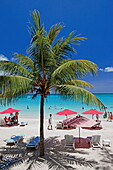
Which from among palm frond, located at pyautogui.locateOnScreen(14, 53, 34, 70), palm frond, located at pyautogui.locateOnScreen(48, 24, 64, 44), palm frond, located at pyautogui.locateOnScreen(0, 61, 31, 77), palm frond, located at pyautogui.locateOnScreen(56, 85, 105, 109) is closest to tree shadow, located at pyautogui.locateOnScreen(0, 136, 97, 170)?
palm frond, located at pyautogui.locateOnScreen(56, 85, 105, 109)

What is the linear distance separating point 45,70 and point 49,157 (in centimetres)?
460

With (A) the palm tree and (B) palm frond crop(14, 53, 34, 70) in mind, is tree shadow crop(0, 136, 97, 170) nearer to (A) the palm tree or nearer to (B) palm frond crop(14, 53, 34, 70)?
(A) the palm tree

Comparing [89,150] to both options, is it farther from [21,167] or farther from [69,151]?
[21,167]

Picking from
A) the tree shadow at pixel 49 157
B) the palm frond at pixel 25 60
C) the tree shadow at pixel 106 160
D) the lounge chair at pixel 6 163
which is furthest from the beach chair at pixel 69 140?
the palm frond at pixel 25 60

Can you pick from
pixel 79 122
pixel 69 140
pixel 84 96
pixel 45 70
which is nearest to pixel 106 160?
pixel 79 122

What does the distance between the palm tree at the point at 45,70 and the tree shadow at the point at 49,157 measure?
121 inches

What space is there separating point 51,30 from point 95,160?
23.8ft

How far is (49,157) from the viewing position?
733 cm

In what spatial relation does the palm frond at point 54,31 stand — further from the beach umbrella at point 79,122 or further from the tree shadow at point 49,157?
the tree shadow at point 49,157

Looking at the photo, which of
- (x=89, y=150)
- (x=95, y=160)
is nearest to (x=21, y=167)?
(x=95, y=160)

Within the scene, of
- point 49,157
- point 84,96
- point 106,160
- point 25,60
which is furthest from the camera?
point 25,60

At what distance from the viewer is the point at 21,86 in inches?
237

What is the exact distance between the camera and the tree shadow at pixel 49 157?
6.55 meters

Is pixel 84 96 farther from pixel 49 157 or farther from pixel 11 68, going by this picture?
pixel 49 157
